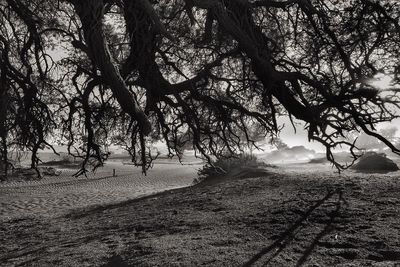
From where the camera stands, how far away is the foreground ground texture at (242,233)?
14.9ft

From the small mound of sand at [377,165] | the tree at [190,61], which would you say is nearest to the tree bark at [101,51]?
the tree at [190,61]

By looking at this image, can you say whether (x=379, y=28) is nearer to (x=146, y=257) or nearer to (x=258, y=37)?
(x=258, y=37)

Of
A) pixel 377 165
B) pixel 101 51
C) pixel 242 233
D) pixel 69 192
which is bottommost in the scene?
pixel 242 233

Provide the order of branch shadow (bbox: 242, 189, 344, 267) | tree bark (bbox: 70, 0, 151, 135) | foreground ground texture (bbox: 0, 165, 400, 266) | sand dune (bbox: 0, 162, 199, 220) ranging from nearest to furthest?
branch shadow (bbox: 242, 189, 344, 267)
foreground ground texture (bbox: 0, 165, 400, 266)
tree bark (bbox: 70, 0, 151, 135)
sand dune (bbox: 0, 162, 199, 220)

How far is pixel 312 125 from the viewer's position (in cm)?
618

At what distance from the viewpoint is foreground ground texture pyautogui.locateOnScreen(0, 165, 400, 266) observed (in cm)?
455

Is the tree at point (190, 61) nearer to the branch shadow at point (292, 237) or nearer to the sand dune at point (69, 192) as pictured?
the branch shadow at point (292, 237)

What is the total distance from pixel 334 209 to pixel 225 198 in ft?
10.4

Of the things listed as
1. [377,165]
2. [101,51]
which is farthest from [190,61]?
[377,165]

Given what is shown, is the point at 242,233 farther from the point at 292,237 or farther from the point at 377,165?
the point at 377,165

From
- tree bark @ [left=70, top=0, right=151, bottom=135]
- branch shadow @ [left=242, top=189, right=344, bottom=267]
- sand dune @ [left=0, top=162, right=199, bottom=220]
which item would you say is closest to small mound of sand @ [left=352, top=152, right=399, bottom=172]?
sand dune @ [left=0, top=162, right=199, bottom=220]

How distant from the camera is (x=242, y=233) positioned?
224 inches

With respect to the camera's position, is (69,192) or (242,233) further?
(69,192)

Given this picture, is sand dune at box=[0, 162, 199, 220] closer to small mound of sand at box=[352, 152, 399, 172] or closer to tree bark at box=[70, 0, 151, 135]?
tree bark at box=[70, 0, 151, 135]
